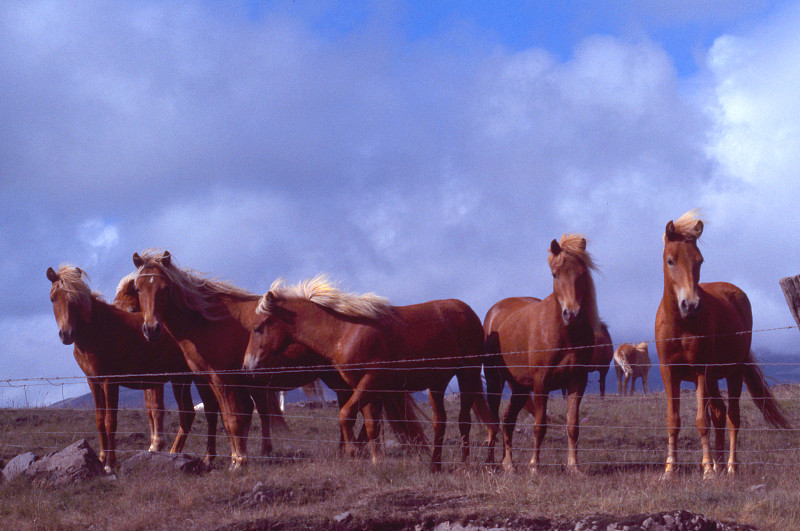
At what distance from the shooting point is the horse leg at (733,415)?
24.8ft

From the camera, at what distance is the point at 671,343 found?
7586 millimetres

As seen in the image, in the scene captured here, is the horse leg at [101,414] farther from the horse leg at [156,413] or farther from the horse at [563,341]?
the horse at [563,341]

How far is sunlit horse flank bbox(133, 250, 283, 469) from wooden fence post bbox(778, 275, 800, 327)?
Answer: 6076mm

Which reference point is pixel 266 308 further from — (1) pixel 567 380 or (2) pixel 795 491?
(2) pixel 795 491

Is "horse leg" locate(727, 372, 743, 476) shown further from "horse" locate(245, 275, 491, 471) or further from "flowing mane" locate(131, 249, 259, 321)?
"flowing mane" locate(131, 249, 259, 321)

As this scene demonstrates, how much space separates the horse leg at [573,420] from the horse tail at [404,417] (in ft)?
6.13

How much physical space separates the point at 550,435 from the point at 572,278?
16.9 feet

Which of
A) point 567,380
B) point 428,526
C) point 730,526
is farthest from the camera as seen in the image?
point 567,380

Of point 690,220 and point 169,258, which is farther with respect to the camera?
point 169,258

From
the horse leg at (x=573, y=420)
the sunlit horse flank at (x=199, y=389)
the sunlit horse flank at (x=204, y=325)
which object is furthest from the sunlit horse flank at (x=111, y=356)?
the horse leg at (x=573, y=420)

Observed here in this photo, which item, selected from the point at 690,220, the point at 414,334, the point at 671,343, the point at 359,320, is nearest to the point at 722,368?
the point at 671,343

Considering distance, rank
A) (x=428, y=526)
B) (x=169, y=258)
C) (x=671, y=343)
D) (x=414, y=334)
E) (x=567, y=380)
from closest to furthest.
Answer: (x=428, y=526)
(x=671, y=343)
(x=567, y=380)
(x=414, y=334)
(x=169, y=258)

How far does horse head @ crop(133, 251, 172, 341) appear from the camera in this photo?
31.3 ft

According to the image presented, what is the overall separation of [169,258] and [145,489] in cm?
338
